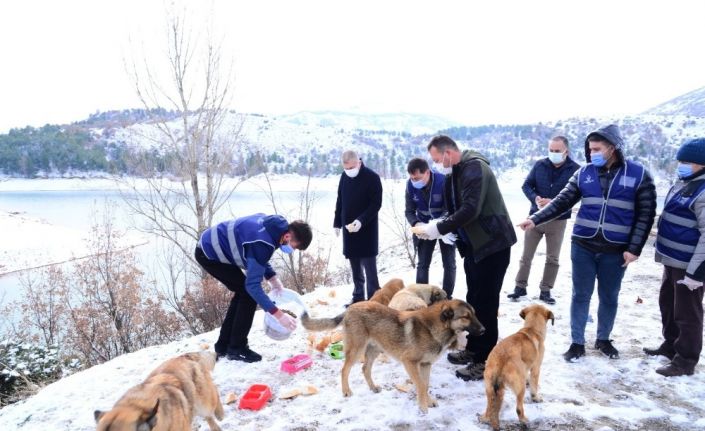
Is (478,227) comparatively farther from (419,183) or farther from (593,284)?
(419,183)

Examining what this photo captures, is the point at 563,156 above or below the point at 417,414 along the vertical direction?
above

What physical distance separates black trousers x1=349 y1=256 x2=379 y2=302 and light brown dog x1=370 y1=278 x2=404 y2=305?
31.1 inches

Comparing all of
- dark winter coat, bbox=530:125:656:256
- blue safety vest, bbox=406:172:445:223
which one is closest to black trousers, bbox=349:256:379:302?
blue safety vest, bbox=406:172:445:223

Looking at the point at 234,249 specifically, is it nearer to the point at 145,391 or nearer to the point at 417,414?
the point at 145,391

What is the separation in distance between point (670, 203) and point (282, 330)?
467cm

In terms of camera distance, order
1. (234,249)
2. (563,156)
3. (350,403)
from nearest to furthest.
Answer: (350,403) → (234,249) → (563,156)

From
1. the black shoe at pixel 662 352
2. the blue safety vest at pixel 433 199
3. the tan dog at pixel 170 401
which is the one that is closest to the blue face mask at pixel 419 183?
the blue safety vest at pixel 433 199

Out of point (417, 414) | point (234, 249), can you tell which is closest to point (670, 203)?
point (417, 414)

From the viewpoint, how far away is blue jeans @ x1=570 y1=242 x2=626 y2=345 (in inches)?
179

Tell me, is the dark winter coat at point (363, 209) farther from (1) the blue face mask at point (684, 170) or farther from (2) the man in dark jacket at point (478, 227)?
(1) the blue face mask at point (684, 170)

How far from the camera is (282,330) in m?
4.80

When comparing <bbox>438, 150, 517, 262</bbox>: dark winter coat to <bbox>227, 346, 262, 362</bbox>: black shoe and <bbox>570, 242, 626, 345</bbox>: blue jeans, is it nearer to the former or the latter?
<bbox>570, 242, 626, 345</bbox>: blue jeans

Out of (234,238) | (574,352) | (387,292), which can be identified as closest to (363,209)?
(387,292)

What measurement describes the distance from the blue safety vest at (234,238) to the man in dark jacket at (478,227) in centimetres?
188
